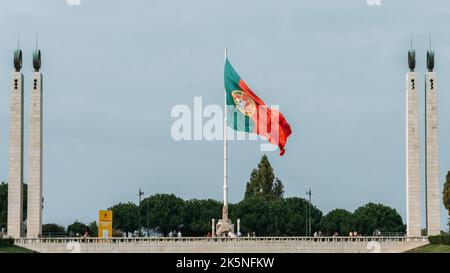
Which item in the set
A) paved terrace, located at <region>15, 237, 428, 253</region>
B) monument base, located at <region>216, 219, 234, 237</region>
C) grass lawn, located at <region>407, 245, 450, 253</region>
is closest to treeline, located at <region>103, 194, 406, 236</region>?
monument base, located at <region>216, 219, 234, 237</region>

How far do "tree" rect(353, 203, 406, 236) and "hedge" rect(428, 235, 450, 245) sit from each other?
163 feet

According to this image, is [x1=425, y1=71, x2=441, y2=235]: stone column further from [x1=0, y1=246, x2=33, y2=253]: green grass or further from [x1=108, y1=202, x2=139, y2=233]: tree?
[x1=108, y1=202, x2=139, y2=233]: tree

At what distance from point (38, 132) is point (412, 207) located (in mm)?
27965

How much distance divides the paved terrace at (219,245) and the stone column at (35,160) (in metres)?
4.24

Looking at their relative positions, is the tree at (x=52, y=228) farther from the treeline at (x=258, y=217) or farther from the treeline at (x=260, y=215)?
the treeline at (x=258, y=217)

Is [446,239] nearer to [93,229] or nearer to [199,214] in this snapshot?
[199,214]

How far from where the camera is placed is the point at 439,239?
→ 221 feet

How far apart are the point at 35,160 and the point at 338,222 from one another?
53.3m

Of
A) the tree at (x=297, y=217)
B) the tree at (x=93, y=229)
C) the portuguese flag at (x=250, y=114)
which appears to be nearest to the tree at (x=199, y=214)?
the tree at (x=297, y=217)

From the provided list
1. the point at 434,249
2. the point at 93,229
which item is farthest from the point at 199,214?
the point at 434,249

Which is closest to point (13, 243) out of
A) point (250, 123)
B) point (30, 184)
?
point (30, 184)
